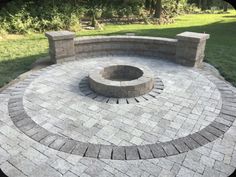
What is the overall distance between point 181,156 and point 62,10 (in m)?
14.6

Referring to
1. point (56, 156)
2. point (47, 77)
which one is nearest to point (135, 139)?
point (56, 156)

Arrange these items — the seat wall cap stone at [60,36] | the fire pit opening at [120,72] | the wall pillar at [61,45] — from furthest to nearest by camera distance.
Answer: the wall pillar at [61,45] < the seat wall cap stone at [60,36] < the fire pit opening at [120,72]

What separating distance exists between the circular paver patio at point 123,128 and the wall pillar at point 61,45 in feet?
4.61

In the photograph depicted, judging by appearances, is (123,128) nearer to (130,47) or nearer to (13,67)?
(130,47)

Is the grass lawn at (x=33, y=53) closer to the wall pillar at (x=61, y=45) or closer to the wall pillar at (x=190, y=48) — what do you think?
the wall pillar at (x=190, y=48)

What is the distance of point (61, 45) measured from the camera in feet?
26.0

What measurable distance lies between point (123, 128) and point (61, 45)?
462cm

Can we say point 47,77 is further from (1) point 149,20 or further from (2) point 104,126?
(1) point 149,20

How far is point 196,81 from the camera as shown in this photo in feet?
21.9

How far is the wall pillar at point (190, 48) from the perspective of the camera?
24.6 feet

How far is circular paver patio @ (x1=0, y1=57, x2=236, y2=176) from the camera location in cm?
365

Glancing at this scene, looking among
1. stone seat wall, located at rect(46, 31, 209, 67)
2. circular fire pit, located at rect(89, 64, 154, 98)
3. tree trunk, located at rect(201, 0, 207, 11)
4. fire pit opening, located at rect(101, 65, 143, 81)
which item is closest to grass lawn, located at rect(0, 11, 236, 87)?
stone seat wall, located at rect(46, 31, 209, 67)

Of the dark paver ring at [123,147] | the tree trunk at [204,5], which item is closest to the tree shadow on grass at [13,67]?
the dark paver ring at [123,147]

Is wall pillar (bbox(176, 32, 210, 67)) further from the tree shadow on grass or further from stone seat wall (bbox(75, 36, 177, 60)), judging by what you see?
the tree shadow on grass
